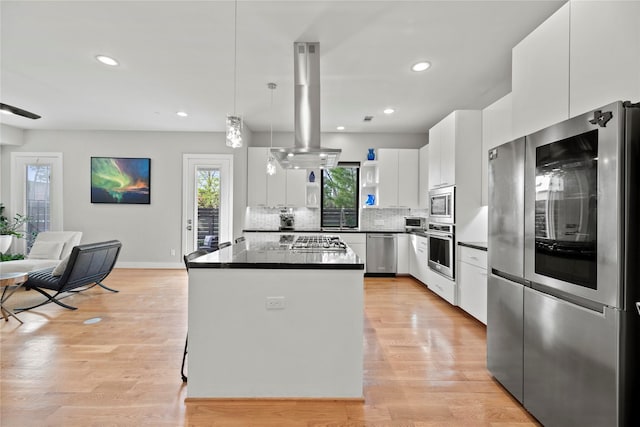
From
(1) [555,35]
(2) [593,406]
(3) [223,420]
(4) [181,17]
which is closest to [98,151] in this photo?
(4) [181,17]

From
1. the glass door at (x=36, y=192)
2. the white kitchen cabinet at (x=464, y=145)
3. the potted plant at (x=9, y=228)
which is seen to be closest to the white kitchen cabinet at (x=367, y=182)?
the white kitchen cabinet at (x=464, y=145)

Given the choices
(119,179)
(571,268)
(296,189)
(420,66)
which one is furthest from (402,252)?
(119,179)

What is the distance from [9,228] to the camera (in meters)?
6.15

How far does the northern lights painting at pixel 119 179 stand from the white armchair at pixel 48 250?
42.4 inches

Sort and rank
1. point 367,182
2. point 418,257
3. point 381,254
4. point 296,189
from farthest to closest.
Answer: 1. point 367,182
2. point 296,189
3. point 381,254
4. point 418,257

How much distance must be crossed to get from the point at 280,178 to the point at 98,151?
12.3 feet

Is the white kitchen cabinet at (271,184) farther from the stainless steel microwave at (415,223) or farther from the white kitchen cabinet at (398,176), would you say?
the stainless steel microwave at (415,223)

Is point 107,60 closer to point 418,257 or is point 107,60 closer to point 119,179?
point 119,179

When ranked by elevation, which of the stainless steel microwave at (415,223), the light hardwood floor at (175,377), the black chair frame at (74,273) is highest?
the stainless steel microwave at (415,223)

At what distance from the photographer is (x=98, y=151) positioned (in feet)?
20.7

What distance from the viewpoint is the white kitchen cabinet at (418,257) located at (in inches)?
197

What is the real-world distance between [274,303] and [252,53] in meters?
2.48

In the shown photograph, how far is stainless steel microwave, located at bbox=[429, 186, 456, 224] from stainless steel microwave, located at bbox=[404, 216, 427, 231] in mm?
1301

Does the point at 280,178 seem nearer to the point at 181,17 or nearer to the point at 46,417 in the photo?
the point at 181,17
